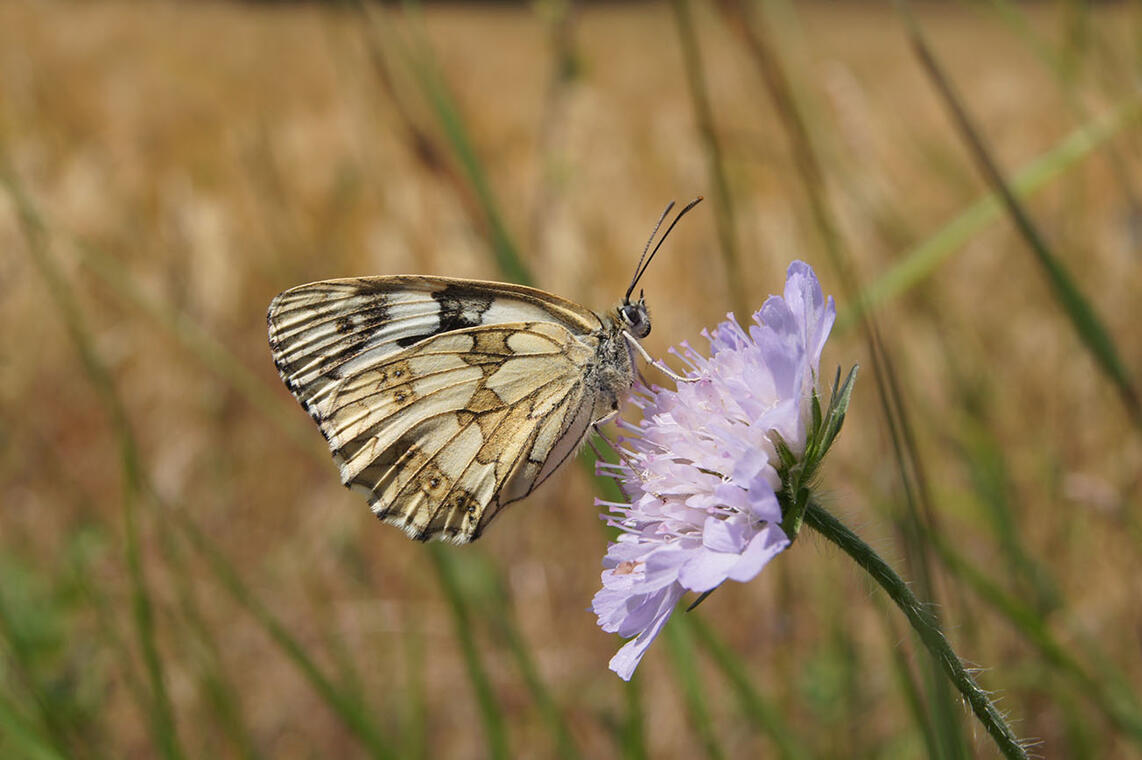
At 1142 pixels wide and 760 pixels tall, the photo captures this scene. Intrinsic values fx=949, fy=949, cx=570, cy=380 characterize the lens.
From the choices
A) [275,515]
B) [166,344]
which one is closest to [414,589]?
[275,515]

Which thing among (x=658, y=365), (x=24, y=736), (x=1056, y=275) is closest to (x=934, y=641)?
(x=658, y=365)

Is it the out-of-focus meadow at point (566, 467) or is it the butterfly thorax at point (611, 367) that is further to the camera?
the out-of-focus meadow at point (566, 467)

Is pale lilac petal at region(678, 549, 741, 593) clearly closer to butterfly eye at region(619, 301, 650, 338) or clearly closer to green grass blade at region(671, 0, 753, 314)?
butterfly eye at region(619, 301, 650, 338)

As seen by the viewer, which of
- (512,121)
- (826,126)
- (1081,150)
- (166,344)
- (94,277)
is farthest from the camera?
(512,121)

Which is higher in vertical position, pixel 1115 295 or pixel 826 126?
pixel 826 126

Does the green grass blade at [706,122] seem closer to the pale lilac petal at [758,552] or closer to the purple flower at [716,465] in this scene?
the purple flower at [716,465]

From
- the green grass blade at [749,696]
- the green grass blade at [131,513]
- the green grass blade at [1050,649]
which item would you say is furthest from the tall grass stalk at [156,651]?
the green grass blade at [1050,649]

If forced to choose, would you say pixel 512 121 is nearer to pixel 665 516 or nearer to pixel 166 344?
pixel 166 344
